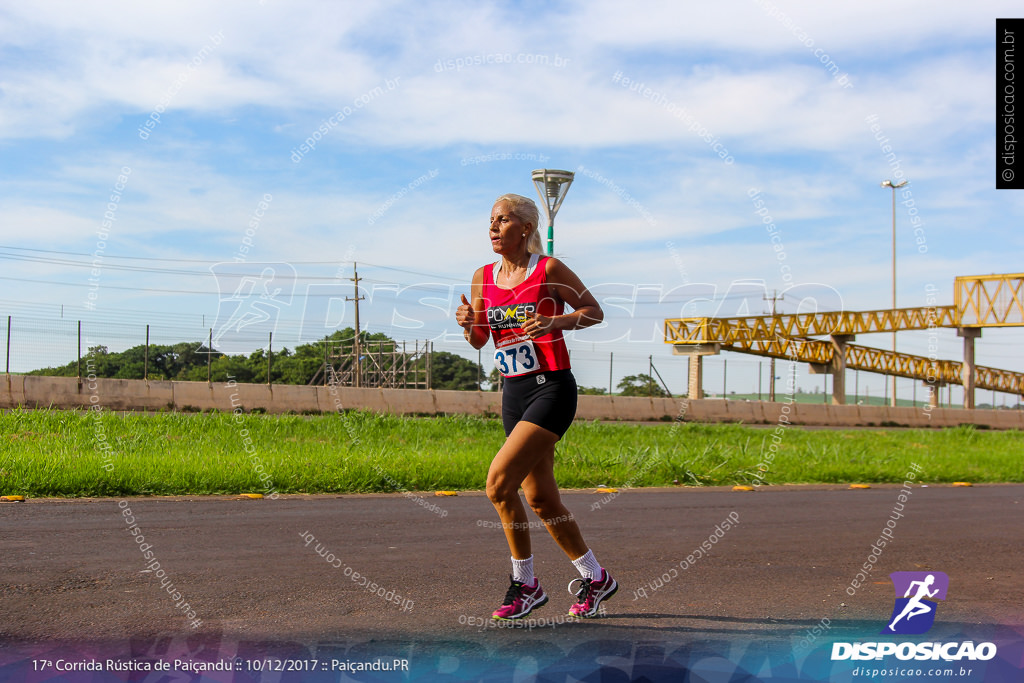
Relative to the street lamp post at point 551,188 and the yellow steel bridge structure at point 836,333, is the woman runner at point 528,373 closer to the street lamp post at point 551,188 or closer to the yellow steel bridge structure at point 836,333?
the street lamp post at point 551,188

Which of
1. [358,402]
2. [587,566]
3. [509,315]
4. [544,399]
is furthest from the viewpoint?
[358,402]

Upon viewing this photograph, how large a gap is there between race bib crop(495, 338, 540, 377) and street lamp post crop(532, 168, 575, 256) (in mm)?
7335

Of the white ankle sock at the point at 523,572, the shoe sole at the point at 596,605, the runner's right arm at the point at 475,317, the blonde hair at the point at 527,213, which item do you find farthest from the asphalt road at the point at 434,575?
the blonde hair at the point at 527,213

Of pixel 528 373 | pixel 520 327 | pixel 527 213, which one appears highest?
pixel 527 213

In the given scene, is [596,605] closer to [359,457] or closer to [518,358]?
[518,358]

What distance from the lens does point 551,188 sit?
12.1 m

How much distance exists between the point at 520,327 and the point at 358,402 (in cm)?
1912

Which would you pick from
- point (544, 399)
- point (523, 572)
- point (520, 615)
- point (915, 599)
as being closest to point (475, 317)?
point (544, 399)

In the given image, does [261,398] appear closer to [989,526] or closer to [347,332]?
[989,526]

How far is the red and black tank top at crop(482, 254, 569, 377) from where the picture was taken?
15.0 ft

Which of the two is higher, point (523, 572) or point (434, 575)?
point (523, 572)

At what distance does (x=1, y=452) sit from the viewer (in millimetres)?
10711

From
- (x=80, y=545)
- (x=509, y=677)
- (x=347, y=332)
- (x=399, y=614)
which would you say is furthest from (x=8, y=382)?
(x=347, y=332)

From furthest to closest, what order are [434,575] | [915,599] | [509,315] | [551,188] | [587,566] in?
[551,188] → [434,575] → [915,599] → [587,566] → [509,315]
